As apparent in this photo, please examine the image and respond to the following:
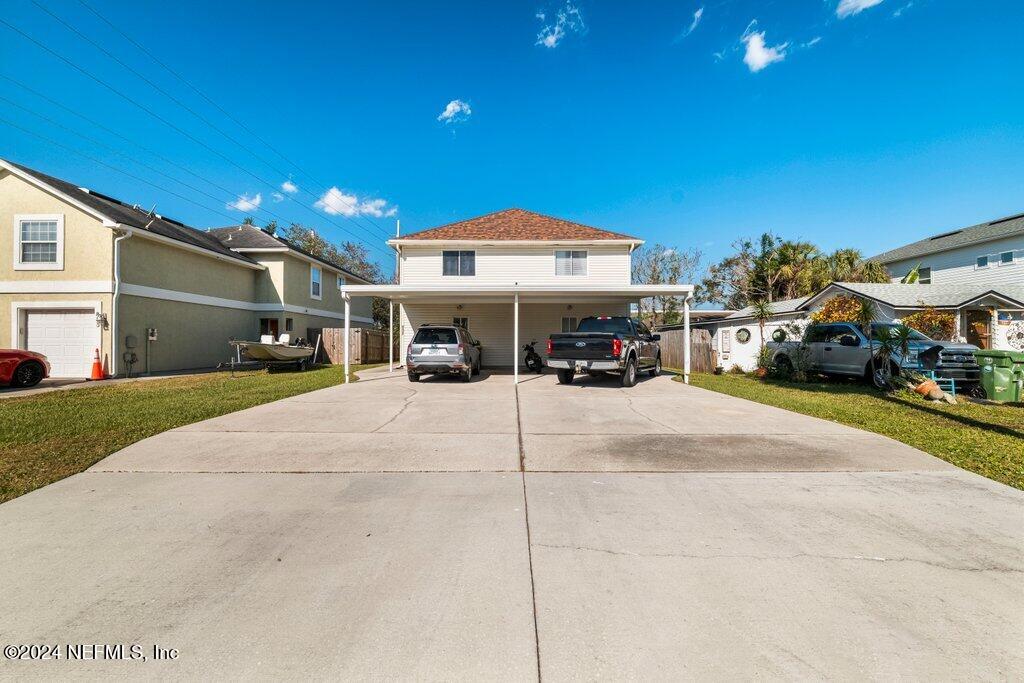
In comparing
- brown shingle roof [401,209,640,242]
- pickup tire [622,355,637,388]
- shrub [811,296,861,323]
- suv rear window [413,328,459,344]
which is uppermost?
brown shingle roof [401,209,640,242]

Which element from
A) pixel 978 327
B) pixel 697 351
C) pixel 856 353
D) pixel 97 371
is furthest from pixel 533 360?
pixel 978 327

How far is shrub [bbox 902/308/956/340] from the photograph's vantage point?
14289 mm

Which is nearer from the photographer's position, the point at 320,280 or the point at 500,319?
the point at 500,319

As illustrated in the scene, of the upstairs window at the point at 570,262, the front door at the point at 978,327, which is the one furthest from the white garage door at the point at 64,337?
the front door at the point at 978,327

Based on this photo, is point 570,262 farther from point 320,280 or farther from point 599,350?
point 320,280

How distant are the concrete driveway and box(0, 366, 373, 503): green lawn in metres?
0.53

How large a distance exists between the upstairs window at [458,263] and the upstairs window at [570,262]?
11.9 ft

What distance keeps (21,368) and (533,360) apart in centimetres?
1504

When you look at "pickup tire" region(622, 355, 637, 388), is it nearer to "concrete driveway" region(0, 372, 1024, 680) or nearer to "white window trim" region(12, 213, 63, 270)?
"concrete driveway" region(0, 372, 1024, 680)

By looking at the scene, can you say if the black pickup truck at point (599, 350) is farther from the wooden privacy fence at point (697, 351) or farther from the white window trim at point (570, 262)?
the wooden privacy fence at point (697, 351)

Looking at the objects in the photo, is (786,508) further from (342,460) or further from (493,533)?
(342,460)

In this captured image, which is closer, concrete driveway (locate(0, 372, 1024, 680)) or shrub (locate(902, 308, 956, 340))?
concrete driveway (locate(0, 372, 1024, 680))

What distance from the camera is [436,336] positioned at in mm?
12789

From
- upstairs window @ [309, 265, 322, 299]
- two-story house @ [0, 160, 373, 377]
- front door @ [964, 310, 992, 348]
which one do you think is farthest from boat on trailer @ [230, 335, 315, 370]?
front door @ [964, 310, 992, 348]
